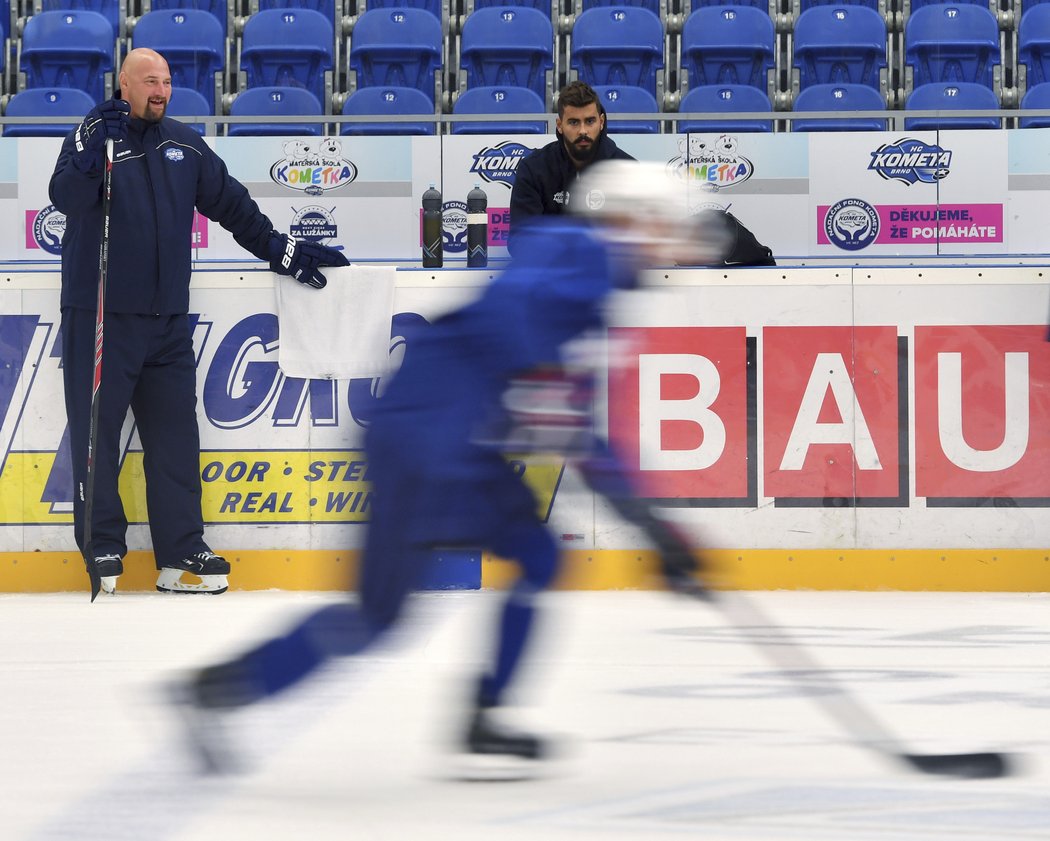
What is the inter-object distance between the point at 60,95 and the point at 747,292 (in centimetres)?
667

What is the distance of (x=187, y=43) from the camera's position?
11.2m

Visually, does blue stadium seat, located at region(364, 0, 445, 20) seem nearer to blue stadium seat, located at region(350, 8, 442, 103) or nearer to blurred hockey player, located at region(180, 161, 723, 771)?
blue stadium seat, located at region(350, 8, 442, 103)

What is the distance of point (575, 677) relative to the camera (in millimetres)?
4023

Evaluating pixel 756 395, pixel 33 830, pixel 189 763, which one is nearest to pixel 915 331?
pixel 756 395

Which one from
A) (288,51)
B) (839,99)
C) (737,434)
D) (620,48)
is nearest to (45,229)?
(288,51)

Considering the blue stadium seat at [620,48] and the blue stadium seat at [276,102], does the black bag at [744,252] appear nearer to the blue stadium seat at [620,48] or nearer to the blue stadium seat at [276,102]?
the blue stadium seat at [276,102]

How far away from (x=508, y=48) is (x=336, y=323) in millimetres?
5815

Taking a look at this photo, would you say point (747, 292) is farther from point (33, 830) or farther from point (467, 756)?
point (33, 830)

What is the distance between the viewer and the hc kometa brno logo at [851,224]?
8.67 meters

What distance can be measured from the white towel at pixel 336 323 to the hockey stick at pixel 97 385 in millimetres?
715

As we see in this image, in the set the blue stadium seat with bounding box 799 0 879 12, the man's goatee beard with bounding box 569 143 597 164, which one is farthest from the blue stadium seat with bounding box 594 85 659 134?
the man's goatee beard with bounding box 569 143 597 164

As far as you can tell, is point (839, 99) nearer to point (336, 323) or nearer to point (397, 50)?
point (397, 50)

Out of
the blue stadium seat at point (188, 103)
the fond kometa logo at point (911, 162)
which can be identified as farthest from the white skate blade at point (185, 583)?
the blue stadium seat at point (188, 103)

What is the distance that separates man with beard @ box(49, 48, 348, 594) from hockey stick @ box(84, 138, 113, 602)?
0.05ft
